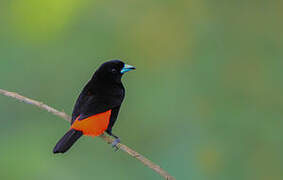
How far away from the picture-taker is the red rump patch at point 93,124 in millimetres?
2131

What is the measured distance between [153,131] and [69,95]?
0.69 meters

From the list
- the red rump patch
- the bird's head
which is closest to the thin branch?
the red rump patch

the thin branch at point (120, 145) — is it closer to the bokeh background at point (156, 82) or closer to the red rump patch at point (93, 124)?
the red rump patch at point (93, 124)

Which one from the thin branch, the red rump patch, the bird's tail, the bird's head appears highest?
the bird's head

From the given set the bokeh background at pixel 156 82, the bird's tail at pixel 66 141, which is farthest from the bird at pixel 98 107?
the bokeh background at pixel 156 82

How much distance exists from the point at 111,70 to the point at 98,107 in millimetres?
527

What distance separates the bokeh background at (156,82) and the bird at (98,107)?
0.34m

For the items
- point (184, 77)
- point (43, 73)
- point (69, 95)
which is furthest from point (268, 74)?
point (43, 73)

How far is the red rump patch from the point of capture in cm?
213

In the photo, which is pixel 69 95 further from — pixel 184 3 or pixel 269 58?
pixel 269 58

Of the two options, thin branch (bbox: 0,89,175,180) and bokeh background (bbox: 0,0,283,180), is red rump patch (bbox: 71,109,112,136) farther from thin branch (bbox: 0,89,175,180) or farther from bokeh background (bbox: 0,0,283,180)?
bokeh background (bbox: 0,0,283,180)

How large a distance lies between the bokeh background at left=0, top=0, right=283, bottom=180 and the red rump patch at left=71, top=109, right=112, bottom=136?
550mm

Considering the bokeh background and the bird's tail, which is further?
the bokeh background

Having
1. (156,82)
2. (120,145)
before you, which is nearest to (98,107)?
(120,145)
